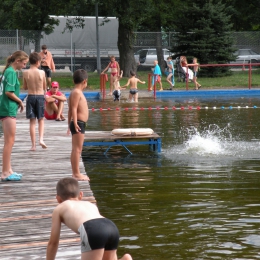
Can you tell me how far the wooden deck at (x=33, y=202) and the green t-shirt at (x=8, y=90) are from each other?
3.25 feet

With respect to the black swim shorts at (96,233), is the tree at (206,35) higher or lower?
higher

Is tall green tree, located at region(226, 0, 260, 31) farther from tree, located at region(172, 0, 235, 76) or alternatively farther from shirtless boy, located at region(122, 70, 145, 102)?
shirtless boy, located at region(122, 70, 145, 102)

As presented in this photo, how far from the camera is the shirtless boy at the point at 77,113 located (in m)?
9.63

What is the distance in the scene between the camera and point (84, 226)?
5.56 meters

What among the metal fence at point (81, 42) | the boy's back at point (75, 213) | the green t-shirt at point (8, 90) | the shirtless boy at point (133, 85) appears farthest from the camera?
the metal fence at point (81, 42)

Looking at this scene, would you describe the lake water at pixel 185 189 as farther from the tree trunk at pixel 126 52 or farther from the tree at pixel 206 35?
the tree at pixel 206 35

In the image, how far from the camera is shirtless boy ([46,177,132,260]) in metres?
5.54

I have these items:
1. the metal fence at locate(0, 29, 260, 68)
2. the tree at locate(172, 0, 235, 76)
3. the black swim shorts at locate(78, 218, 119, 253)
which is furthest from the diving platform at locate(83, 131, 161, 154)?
the tree at locate(172, 0, 235, 76)

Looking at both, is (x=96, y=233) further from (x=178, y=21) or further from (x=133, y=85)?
(x=178, y=21)

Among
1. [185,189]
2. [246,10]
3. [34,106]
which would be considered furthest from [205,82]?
[185,189]

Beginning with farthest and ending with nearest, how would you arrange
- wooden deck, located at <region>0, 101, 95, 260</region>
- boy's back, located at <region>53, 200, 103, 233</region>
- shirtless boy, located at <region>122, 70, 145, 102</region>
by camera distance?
shirtless boy, located at <region>122, 70, 145, 102</region> → wooden deck, located at <region>0, 101, 95, 260</region> → boy's back, located at <region>53, 200, 103, 233</region>

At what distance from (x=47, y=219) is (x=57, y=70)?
113 feet

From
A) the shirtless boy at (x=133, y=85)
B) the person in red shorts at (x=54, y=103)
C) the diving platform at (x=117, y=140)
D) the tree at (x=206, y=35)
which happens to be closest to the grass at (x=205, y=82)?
the tree at (x=206, y=35)

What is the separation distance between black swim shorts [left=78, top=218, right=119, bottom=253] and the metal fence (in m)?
30.9
